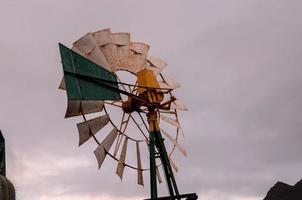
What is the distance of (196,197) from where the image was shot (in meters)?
16.3

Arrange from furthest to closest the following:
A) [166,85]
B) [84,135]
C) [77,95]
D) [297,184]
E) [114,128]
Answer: [297,184]
[166,85]
[114,128]
[84,135]
[77,95]

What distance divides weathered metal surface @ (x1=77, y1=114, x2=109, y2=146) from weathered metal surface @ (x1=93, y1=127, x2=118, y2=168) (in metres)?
0.56

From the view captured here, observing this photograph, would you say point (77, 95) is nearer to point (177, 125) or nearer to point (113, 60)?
point (113, 60)

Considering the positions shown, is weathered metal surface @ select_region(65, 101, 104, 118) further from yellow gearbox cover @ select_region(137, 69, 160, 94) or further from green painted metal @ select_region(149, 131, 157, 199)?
green painted metal @ select_region(149, 131, 157, 199)

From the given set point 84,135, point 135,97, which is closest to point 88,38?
point 135,97

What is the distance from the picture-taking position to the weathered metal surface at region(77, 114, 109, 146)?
1681cm

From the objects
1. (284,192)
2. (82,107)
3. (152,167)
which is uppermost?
(284,192)

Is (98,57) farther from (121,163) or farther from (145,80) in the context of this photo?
(121,163)

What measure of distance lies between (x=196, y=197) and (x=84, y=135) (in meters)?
4.70

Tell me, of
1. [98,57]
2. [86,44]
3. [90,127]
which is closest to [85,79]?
[90,127]

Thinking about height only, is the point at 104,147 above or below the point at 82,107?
below

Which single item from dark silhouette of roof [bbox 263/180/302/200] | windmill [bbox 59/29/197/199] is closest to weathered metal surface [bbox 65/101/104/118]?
windmill [bbox 59/29/197/199]

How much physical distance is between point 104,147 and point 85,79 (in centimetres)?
310

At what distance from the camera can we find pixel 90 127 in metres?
17.3
